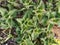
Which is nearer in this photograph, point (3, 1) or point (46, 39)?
point (46, 39)

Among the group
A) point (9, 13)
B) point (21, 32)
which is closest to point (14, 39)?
point (21, 32)

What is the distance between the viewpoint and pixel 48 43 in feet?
8.85

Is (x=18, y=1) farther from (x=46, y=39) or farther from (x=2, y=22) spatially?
(x=46, y=39)

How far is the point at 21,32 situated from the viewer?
275cm

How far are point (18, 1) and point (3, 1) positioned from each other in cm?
18

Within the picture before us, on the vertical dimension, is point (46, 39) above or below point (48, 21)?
below

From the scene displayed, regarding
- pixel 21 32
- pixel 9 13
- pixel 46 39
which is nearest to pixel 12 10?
pixel 9 13

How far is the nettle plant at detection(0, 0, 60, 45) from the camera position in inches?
108

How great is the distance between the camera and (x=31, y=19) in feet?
9.19

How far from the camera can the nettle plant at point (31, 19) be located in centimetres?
273

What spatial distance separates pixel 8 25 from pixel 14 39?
174mm

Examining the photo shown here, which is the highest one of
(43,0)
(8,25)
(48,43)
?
(43,0)

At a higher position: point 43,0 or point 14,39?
point 43,0

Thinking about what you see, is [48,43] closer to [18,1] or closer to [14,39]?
[14,39]
